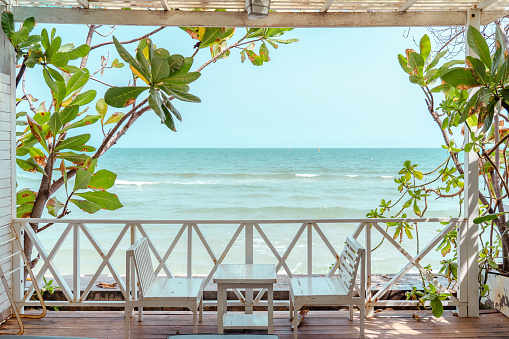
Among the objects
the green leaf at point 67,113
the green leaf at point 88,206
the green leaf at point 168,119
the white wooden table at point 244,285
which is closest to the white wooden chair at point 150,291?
the white wooden table at point 244,285

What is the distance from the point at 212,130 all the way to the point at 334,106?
684cm

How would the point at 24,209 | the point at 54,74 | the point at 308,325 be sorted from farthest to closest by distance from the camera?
the point at 24,209
the point at 54,74
the point at 308,325

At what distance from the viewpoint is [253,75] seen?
2416cm

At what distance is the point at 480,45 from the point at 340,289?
2.16m

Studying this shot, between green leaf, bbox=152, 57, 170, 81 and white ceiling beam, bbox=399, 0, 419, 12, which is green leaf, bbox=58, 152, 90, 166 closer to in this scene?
green leaf, bbox=152, 57, 170, 81

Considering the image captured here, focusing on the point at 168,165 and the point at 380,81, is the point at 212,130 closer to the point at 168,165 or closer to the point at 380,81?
the point at 168,165

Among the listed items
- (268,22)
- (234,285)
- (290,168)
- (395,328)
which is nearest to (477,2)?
(268,22)

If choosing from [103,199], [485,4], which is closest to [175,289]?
[103,199]

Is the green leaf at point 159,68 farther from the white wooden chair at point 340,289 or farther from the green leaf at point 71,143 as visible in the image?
the white wooden chair at point 340,289

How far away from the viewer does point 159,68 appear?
3395mm

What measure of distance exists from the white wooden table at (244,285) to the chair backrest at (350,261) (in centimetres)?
→ 57

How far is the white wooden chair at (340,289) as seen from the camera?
322 centimetres

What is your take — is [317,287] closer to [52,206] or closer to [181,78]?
[181,78]

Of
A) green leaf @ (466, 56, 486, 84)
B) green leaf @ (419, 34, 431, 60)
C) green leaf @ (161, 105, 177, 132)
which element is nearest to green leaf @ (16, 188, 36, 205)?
green leaf @ (161, 105, 177, 132)
